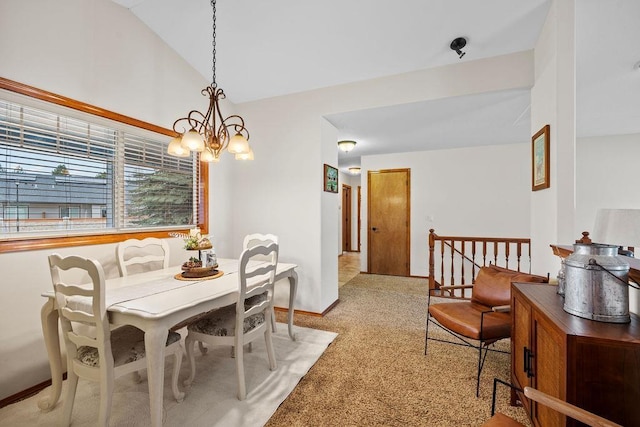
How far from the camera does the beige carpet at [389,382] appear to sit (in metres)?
1.59

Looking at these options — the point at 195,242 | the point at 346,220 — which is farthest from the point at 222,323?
the point at 346,220

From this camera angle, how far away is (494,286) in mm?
2230

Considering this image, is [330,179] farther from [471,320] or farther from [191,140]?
[471,320]

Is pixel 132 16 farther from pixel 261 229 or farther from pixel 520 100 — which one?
pixel 520 100

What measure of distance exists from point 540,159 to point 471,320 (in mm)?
1440

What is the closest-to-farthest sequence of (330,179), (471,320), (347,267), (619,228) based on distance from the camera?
(619,228) → (471,320) → (330,179) → (347,267)

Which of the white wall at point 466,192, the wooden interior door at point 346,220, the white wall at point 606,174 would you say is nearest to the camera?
the white wall at point 606,174

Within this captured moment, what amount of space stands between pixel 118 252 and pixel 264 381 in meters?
1.56

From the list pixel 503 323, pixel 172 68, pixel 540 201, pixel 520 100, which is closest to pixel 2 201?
pixel 172 68

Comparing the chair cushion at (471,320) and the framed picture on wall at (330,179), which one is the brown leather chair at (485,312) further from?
the framed picture on wall at (330,179)

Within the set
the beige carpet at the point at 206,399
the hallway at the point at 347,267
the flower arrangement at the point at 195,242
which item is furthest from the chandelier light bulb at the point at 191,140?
the hallway at the point at 347,267

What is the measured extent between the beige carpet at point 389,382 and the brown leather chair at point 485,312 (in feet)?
0.41

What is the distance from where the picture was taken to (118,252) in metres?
2.21

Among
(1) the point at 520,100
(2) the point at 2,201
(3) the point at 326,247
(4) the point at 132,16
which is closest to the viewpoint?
(2) the point at 2,201
